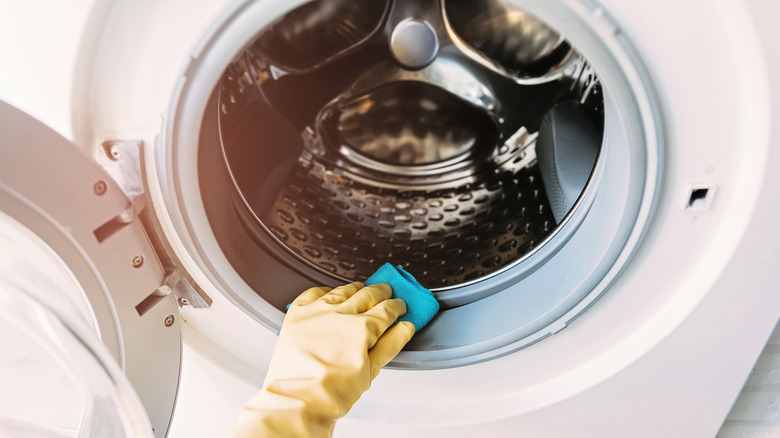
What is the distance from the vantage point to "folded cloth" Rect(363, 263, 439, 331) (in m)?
0.69

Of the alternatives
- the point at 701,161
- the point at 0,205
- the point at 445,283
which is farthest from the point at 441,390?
the point at 0,205

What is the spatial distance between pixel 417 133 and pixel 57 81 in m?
0.64

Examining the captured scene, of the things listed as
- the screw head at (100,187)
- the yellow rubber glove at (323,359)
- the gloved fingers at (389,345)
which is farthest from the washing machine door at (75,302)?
the gloved fingers at (389,345)

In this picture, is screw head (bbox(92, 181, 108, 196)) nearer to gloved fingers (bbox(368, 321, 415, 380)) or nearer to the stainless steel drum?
the stainless steel drum

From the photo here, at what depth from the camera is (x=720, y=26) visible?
1.37 feet

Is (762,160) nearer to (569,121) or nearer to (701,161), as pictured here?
(701,161)

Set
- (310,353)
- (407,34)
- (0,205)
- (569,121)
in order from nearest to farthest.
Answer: (0,205)
(310,353)
(569,121)
(407,34)

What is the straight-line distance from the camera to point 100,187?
1.58 ft

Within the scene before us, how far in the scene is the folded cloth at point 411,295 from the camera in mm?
693

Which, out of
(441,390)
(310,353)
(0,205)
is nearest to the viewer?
(0,205)

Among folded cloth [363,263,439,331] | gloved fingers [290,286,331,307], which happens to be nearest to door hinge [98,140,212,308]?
gloved fingers [290,286,331,307]

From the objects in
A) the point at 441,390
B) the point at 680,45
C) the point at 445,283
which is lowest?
the point at 441,390

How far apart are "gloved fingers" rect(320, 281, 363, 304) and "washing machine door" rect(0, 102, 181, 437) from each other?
0.59ft

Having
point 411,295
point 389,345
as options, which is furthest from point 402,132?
point 389,345
